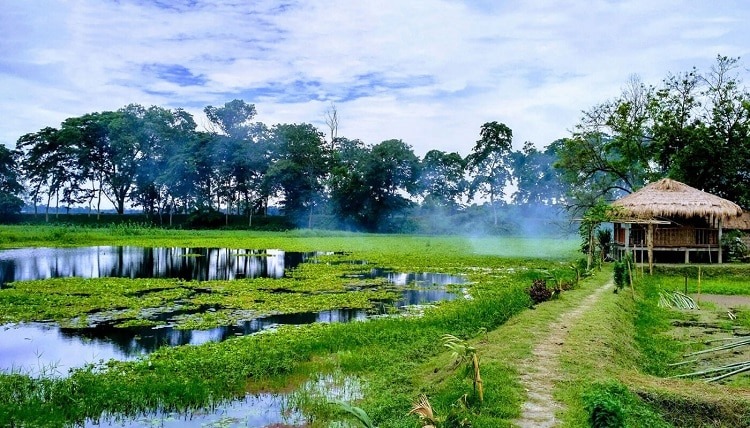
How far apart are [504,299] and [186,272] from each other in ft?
38.9

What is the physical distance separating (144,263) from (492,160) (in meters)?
36.2

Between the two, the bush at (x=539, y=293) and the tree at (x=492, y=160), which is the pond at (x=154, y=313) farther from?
the tree at (x=492, y=160)

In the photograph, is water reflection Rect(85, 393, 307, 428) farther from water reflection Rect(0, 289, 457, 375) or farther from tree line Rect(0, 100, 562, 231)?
tree line Rect(0, 100, 562, 231)

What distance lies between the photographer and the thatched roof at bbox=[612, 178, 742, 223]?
1836cm

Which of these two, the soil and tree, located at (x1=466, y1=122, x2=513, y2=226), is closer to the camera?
the soil

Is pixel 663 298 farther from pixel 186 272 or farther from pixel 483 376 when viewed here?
pixel 186 272

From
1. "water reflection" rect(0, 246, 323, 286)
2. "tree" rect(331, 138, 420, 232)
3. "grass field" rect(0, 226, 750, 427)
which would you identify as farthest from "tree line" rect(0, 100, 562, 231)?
"grass field" rect(0, 226, 750, 427)

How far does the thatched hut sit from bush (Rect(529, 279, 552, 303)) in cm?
798

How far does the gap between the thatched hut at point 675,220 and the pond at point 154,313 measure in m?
6.80

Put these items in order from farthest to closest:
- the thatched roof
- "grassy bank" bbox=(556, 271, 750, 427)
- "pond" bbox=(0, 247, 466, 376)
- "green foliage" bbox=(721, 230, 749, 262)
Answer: "green foliage" bbox=(721, 230, 749, 262) → the thatched roof → "pond" bbox=(0, 247, 466, 376) → "grassy bank" bbox=(556, 271, 750, 427)

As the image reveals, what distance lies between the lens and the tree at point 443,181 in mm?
52219

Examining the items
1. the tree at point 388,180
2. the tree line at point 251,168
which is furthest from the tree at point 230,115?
the tree at point 388,180

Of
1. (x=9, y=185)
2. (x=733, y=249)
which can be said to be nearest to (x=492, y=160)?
(x=733, y=249)

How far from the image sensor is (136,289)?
14180 millimetres
